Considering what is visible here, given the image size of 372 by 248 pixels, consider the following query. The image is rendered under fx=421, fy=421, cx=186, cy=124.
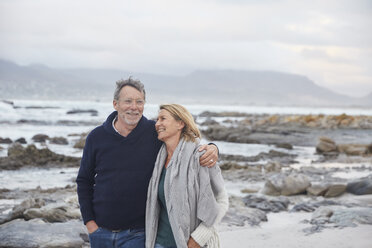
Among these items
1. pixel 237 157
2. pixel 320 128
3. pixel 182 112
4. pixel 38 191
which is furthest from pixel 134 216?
pixel 320 128

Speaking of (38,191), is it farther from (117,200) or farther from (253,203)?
(117,200)

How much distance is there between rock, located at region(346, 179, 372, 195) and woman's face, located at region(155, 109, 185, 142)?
6.96 m

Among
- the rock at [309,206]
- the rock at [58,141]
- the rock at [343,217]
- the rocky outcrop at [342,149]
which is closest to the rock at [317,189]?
the rock at [309,206]

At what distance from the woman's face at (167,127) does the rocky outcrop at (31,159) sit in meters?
11.2

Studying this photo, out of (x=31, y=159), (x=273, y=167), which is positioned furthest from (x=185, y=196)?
(x=31, y=159)

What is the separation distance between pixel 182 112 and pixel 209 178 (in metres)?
0.50

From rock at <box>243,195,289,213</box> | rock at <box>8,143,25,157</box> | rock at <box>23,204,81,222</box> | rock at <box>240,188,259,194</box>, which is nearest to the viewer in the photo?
rock at <box>23,204,81,222</box>

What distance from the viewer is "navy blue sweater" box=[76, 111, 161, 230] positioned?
2.96 meters

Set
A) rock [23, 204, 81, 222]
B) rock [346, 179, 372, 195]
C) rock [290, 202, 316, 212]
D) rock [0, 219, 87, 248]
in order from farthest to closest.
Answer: rock [346, 179, 372, 195] < rock [290, 202, 316, 212] < rock [23, 204, 81, 222] < rock [0, 219, 87, 248]

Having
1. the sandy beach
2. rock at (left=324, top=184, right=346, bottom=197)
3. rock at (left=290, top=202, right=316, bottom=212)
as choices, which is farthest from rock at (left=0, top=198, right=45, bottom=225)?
rock at (left=324, top=184, right=346, bottom=197)

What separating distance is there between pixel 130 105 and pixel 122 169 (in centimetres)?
46

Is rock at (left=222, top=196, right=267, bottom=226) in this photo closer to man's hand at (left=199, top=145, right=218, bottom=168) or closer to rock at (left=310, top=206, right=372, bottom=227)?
rock at (left=310, top=206, right=372, bottom=227)

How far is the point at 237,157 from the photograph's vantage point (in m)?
16.2

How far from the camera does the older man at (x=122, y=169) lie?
2.96 m
